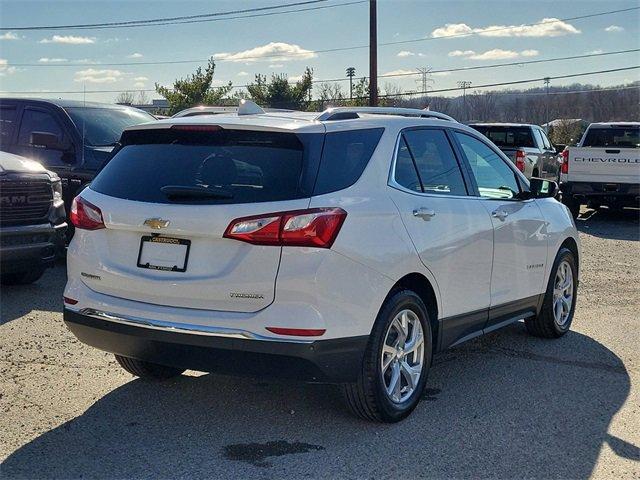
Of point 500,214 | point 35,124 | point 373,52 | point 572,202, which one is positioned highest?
point 373,52

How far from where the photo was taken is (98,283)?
4414 millimetres

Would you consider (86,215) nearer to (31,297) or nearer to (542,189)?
(542,189)

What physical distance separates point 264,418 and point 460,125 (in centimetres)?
253

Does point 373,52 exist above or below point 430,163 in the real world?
above

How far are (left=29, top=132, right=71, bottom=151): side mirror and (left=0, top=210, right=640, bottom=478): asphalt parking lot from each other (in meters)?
3.79

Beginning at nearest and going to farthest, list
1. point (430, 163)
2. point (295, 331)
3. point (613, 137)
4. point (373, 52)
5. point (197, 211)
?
1. point (295, 331)
2. point (197, 211)
3. point (430, 163)
4. point (613, 137)
5. point (373, 52)

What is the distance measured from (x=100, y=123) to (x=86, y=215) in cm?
601

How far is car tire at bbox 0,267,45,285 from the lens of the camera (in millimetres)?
8383

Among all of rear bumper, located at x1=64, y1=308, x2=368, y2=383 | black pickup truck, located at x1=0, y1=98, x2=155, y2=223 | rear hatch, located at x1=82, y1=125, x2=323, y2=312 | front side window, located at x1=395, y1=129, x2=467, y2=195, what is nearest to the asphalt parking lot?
rear bumper, located at x1=64, y1=308, x2=368, y2=383

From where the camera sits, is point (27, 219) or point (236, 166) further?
point (27, 219)

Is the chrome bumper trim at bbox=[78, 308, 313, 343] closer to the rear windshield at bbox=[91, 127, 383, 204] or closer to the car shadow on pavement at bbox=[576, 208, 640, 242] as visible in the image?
the rear windshield at bbox=[91, 127, 383, 204]

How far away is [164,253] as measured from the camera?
164 inches

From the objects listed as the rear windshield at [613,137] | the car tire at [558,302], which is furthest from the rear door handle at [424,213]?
the rear windshield at [613,137]

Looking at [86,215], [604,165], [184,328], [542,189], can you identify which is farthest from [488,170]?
[604,165]
